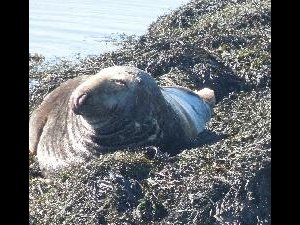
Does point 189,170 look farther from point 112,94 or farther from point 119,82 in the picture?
point 119,82

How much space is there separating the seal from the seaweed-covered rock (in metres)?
0.17

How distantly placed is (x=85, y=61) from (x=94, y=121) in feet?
9.92

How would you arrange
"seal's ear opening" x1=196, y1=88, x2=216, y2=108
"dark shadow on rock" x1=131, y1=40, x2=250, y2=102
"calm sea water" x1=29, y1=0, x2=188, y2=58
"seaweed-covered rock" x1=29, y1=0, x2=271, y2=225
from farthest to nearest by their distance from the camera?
"calm sea water" x1=29, y1=0, x2=188, y2=58 < "dark shadow on rock" x1=131, y1=40, x2=250, y2=102 < "seal's ear opening" x1=196, y1=88, x2=216, y2=108 < "seaweed-covered rock" x1=29, y1=0, x2=271, y2=225

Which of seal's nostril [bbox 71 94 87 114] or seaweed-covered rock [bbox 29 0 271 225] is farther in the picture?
seal's nostril [bbox 71 94 87 114]

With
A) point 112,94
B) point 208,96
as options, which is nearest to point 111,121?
point 112,94

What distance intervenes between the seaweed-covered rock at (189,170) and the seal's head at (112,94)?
34 cm

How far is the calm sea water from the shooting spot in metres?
9.26

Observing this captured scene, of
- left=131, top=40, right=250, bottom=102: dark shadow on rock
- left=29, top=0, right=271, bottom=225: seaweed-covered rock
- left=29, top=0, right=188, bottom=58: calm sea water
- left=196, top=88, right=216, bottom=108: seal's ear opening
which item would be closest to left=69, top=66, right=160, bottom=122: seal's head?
left=29, top=0, right=271, bottom=225: seaweed-covered rock

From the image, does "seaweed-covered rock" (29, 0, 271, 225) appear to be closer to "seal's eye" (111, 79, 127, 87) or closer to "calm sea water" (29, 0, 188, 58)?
"seal's eye" (111, 79, 127, 87)

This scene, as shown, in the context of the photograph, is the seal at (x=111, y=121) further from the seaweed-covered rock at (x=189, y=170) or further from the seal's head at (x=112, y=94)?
the seaweed-covered rock at (x=189, y=170)

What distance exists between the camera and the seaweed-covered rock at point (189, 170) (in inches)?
167

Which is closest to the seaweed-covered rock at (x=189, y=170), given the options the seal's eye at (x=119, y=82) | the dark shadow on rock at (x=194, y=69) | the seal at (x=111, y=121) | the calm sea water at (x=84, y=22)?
→ the dark shadow on rock at (x=194, y=69)
